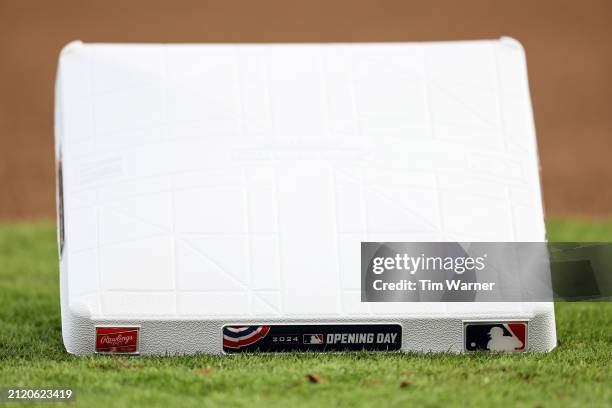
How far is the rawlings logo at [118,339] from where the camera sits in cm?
457

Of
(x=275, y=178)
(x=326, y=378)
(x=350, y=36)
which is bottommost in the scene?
(x=326, y=378)

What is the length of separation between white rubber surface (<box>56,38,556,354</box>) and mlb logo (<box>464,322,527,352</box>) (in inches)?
1.7

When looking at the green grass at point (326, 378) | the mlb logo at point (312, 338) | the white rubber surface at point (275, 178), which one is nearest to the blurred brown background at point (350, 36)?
the white rubber surface at point (275, 178)

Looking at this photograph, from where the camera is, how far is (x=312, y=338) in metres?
4.62

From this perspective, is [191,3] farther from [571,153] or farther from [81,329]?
[81,329]

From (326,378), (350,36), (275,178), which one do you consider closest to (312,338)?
(326,378)

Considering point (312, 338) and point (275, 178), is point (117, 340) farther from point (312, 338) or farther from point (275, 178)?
point (275, 178)

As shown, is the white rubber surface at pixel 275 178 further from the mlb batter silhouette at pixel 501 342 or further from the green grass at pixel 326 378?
the green grass at pixel 326 378

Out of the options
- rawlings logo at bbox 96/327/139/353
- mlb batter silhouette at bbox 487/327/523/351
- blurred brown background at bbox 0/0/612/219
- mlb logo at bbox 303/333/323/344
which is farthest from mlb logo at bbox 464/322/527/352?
blurred brown background at bbox 0/0/612/219

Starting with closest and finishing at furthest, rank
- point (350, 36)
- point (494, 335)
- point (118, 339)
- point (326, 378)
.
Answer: point (326, 378)
point (118, 339)
point (494, 335)
point (350, 36)

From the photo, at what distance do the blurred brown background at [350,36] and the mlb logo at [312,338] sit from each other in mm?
8263

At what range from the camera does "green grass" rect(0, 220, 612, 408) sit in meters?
3.96

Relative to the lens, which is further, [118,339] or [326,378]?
[118,339]

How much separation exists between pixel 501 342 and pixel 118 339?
177cm
